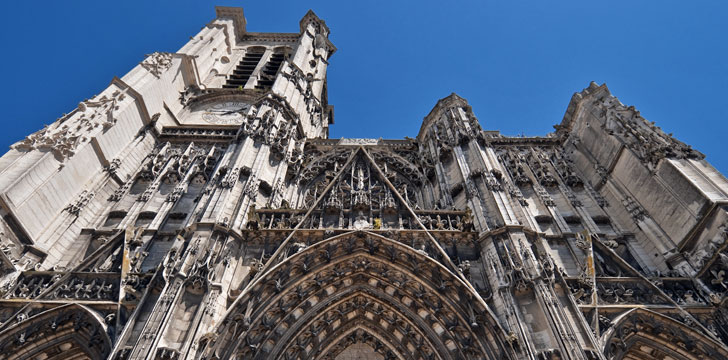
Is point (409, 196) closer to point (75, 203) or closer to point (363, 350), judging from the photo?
point (363, 350)

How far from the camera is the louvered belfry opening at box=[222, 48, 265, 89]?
971 inches

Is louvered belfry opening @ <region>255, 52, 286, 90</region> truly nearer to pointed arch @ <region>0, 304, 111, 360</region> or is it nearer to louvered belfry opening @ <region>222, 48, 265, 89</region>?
louvered belfry opening @ <region>222, 48, 265, 89</region>

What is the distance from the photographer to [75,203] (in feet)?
36.4

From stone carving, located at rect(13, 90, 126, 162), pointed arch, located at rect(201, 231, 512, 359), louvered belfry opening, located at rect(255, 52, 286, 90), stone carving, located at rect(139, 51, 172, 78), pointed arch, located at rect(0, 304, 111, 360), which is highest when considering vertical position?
louvered belfry opening, located at rect(255, 52, 286, 90)

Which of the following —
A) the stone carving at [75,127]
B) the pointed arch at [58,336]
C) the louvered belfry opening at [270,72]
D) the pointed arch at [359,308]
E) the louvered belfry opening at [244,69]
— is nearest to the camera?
the pointed arch at [58,336]

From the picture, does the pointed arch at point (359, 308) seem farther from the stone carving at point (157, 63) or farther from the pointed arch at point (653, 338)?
the stone carving at point (157, 63)

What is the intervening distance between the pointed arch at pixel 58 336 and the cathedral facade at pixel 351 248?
3 centimetres

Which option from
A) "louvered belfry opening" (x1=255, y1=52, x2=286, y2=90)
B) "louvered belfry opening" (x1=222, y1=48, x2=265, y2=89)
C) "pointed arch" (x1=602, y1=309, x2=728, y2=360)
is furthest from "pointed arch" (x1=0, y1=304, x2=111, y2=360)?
"louvered belfry opening" (x1=222, y1=48, x2=265, y2=89)

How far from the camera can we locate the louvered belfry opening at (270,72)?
24.0 meters

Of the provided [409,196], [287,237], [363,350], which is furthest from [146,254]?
[409,196]

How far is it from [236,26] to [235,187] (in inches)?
926

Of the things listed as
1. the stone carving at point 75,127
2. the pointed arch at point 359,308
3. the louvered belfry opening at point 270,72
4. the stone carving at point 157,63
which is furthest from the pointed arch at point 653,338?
the louvered belfry opening at point 270,72

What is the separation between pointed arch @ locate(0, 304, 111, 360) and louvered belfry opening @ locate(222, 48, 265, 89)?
17481 mm

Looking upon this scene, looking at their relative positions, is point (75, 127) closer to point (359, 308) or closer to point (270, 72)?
point (359, 308)
